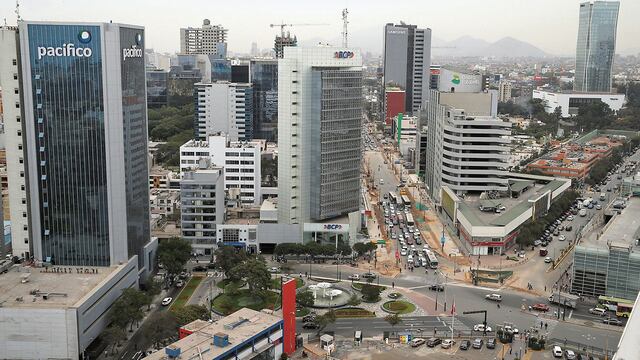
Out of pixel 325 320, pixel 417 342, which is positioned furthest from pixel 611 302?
pixel 325 320

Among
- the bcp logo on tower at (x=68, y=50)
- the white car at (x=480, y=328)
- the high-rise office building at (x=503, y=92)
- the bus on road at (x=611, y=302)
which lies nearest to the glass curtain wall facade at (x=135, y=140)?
the bcp logo on tower at (x=68, y=50)

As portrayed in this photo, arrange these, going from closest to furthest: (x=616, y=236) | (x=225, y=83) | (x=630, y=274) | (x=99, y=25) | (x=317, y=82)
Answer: (x=99, y=25) → (x=630, y=274) → (x=616, y=236) → (x=317, y=82) → (x=225, y=83)

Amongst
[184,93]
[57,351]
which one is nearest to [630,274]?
[57,351]

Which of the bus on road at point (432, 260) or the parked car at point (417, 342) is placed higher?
the bus on road at point (432, 260)

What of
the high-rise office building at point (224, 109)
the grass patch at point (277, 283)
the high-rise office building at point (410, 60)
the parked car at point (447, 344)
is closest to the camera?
the parked car at point (447, 344)

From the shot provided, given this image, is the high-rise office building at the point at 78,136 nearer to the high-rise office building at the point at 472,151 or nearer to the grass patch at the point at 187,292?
the grass patch at the point at 187,292

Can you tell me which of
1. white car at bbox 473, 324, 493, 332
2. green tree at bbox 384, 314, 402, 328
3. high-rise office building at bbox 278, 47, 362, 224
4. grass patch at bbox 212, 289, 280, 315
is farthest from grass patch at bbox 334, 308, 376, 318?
high-rise office building at bbox 278, 47, 362, 224

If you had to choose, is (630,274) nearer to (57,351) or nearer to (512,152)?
(57,351)
